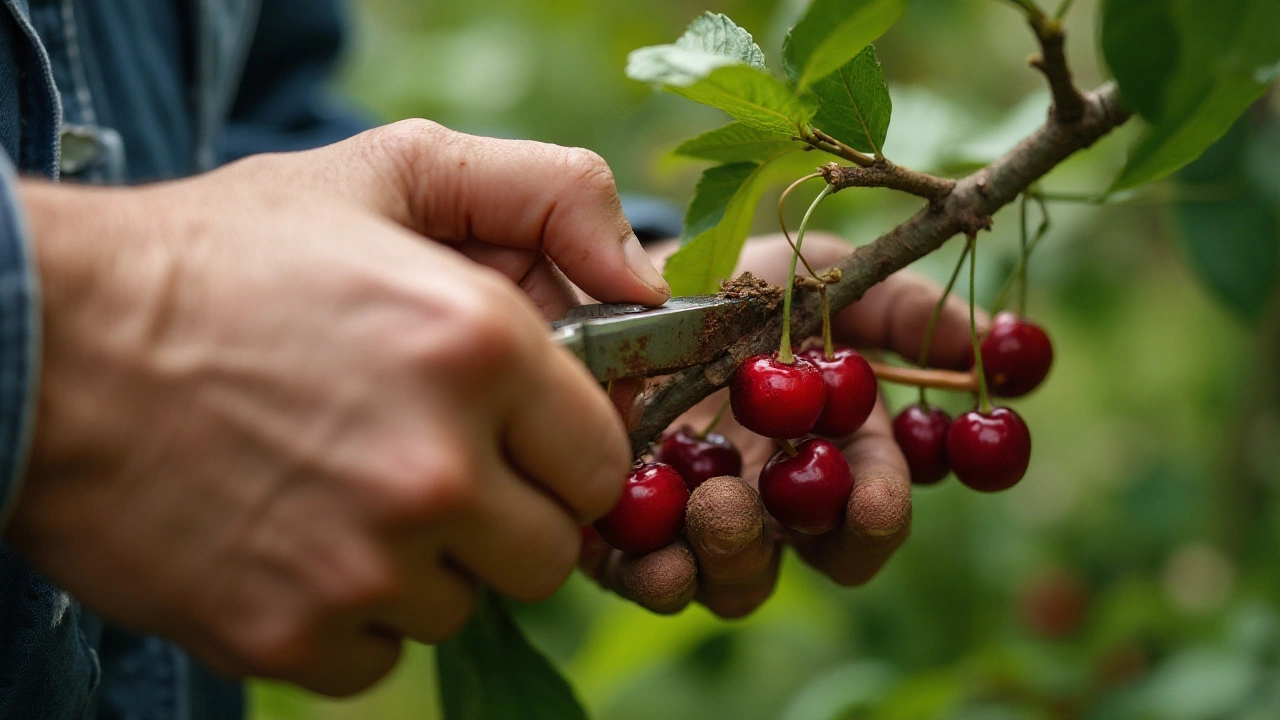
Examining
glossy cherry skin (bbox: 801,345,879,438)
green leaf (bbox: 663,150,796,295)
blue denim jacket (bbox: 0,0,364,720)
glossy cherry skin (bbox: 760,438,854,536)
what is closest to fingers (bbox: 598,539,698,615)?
glossy cherry skin (bbox: 760,438,854,536)

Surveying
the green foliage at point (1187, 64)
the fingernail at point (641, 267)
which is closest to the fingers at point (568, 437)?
the fingernail at point (641, 267)

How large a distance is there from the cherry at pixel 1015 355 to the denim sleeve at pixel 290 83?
4.65 ft

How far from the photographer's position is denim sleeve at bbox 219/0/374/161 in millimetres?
2102

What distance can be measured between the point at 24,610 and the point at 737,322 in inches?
32.7

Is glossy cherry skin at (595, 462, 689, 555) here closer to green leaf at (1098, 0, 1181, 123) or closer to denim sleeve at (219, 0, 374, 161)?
green leaf at (1098, 0, 1181, 123)

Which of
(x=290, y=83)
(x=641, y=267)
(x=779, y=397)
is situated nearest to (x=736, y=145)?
(x=641, y=267)

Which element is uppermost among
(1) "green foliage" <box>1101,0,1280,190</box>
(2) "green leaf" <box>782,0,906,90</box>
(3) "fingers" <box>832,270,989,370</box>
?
(1) "green foliage" <box>1101,0,1280,190</box>

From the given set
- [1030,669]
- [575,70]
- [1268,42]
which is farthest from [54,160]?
[575,70]

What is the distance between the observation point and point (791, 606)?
200cm

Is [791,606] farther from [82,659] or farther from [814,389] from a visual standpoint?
[82,659]

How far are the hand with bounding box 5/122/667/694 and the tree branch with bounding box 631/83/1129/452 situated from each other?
0.29 metres

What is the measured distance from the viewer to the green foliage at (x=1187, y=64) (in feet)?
2.49

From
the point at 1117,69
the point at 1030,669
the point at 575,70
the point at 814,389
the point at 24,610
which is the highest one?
the point at 1117,69

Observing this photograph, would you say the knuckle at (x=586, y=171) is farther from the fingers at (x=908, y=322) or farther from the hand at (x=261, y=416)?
the fingers at (x=908, y=322)
